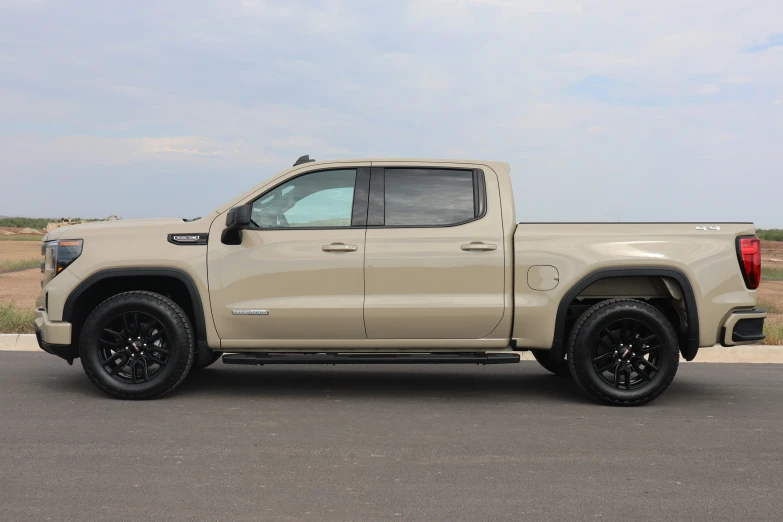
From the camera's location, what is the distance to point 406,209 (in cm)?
738

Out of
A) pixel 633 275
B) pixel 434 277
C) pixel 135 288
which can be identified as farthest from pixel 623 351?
pixel 135 288

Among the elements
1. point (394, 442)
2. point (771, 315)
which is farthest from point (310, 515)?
point (771, 315)

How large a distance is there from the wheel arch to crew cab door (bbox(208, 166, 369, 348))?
160 mm

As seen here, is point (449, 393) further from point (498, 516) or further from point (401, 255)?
point (498, 516)

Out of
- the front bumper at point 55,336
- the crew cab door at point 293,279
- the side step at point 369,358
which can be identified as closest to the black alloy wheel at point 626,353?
the side step at point 369,358

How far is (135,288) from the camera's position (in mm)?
7738

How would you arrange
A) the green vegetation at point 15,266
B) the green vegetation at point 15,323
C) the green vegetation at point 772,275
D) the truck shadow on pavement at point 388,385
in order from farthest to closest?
the green vegetation at point 772,275 < the green vegetation at point 15,266 < the green vegetation at point 15,323 < the truck shadow on pavement at point 388,385

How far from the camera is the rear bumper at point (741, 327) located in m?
7.27

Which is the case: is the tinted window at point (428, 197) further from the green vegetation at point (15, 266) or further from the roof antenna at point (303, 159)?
the green vegetation at point (15, 266)

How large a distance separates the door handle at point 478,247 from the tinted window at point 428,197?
25cm

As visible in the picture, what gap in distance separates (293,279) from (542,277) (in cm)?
207

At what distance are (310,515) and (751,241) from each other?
475 centimetres

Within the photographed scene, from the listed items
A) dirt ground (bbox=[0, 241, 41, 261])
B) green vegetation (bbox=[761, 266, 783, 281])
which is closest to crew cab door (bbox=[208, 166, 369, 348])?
green vegetation (bbox=[761, 266, 783, 281])

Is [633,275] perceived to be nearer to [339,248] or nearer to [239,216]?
[339,248]
